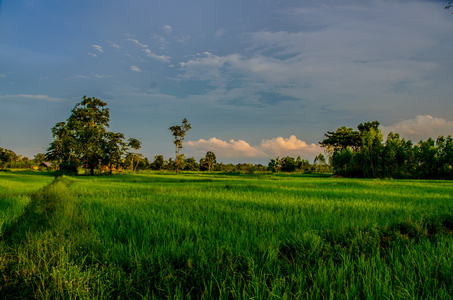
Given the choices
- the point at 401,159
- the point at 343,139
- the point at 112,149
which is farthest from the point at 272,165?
the point at 112,149

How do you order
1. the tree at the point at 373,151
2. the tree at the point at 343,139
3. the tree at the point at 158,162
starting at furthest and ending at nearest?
the tree at the point at 158,162, the tree at the point at 343,139, the tree at the point at 373,151

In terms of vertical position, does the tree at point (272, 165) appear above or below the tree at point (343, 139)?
below

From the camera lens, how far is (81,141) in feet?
100

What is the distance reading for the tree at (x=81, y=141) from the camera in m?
29.7

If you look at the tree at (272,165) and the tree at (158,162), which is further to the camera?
the tree at (158,162)

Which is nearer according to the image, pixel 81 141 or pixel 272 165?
pixel 81 141

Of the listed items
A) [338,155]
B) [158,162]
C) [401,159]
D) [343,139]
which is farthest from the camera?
[158,162]

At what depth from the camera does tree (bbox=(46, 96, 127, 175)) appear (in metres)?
29.7

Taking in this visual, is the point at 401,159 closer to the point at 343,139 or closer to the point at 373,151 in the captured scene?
the point at 373,151

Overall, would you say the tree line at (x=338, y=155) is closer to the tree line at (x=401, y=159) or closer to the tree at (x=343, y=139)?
the tree line at (x=401, y=159)

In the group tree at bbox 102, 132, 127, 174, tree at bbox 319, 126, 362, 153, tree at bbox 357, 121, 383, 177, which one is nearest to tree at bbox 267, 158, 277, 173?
tree at bbox 319, 126, 362, 153

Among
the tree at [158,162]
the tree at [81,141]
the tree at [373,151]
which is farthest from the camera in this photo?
the tree at [158,162]

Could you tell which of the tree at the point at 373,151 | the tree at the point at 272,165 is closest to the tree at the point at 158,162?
the tree at the point at 272,165

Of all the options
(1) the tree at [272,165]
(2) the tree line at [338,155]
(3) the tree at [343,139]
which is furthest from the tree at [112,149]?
(3) the tree at [343,139]
